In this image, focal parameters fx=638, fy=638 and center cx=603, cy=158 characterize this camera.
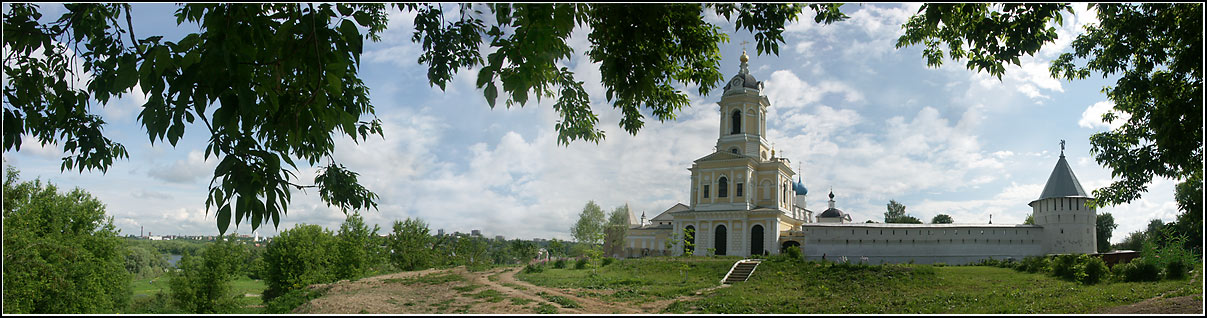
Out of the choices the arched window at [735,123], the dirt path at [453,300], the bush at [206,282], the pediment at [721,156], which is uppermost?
the arched window at [735,123]

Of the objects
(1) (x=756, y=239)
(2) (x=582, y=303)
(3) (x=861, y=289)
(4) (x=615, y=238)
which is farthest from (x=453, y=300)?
(4) (x=615, y=238)

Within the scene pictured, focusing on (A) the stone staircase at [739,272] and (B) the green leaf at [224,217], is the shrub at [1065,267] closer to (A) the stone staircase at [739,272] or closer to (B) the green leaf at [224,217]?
(A) the stone staircase at [739,272]

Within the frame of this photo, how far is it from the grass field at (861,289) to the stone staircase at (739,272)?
13.9 inches

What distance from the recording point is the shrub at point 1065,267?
1574cm

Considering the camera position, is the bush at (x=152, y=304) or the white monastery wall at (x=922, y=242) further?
the white monastery wall at (x=922, y=242)

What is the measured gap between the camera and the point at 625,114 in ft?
19.8

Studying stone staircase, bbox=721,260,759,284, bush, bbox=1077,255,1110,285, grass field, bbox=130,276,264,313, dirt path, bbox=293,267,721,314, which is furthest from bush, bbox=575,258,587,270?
bush, bbox=1077,255,1110,285

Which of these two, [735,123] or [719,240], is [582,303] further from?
[735,123]

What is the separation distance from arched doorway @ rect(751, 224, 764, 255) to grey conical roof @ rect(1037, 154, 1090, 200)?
14.3 meters

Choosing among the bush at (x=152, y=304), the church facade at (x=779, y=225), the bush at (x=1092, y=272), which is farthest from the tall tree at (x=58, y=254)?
the bush at (x=1092, y=272)

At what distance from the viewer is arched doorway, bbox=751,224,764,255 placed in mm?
37750

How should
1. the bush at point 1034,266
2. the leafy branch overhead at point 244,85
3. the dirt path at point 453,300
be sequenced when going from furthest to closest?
the bush at point 1034,266 < the dirt path at point 453,300 < the leafy branch overhead at point 244,85

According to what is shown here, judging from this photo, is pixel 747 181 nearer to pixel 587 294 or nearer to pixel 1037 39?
pixel 587 294

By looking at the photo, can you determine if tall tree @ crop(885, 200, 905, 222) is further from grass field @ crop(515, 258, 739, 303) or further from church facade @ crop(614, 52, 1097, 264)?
grass field @ crop(515, 258, 739, 303)
